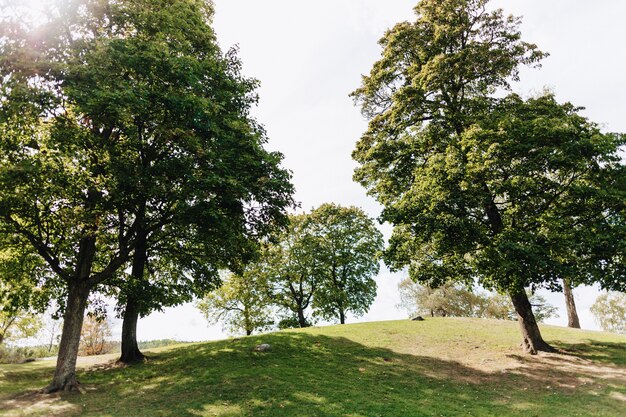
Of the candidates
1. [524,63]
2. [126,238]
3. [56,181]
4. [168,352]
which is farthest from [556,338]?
[56,181]

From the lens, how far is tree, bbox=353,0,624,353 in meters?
17.7

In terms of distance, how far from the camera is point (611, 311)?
2345 inches

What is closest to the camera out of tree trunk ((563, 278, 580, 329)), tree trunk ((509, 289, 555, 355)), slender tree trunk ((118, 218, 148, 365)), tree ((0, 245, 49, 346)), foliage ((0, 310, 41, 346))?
tree ((0, 245, 49, 346))

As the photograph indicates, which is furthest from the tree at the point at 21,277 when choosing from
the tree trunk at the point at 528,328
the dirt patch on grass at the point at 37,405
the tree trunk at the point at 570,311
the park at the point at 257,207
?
the tree trunk at the point at 570,311

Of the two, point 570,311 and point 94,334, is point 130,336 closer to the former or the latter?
point 94,334

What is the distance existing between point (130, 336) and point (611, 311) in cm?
7214

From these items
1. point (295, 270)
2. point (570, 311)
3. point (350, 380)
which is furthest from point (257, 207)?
point (570, 311)

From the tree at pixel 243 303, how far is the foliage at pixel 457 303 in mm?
24370

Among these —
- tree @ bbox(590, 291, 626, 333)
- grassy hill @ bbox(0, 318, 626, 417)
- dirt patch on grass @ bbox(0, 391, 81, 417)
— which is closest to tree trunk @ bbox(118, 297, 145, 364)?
grassy hill @ bbox(0, 318, 626, 417)

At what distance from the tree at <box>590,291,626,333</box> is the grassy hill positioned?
4358 centimetres

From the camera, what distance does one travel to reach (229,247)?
19.0m

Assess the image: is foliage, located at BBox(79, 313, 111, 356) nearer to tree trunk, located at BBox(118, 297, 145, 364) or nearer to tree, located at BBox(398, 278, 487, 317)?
tree trunk, located at BBox(118, 297, 145, 364)

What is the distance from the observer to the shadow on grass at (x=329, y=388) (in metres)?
13.6

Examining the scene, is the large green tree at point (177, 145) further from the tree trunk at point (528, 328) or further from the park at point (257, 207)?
the tree trunk at point (528, 328)
